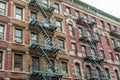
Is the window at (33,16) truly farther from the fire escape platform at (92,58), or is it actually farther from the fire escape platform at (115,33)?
the fire escape platform at (115,33)

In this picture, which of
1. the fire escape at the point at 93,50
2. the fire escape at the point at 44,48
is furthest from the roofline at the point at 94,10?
the fire escape at the point at 44,48

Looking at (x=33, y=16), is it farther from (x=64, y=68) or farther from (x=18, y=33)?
(x=64, y=68)

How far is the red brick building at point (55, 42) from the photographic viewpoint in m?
22.6

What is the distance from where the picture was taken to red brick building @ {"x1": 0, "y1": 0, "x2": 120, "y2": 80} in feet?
74.1

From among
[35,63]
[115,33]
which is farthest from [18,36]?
[115,33]

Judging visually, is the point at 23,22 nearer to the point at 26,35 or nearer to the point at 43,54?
the point at 26,35

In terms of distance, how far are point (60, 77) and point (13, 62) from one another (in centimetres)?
598

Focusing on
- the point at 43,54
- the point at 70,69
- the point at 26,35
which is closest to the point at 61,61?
the point at 70,69

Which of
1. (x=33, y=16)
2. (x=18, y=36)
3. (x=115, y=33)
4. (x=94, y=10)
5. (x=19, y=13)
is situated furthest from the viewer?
(x=115, y=33)

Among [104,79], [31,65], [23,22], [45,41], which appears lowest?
[104,79]

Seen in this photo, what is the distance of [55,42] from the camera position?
27.1 m

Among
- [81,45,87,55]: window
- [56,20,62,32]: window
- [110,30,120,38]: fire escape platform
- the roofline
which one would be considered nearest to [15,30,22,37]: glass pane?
[56,20,62,32]: window

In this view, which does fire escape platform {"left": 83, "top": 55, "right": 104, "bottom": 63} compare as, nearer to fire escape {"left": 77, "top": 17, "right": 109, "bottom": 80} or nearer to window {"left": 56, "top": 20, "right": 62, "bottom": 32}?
fire escape {"left": 77, "top": 17, "right": 109, "bottom": 80}

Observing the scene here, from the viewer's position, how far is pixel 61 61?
26344 mm
